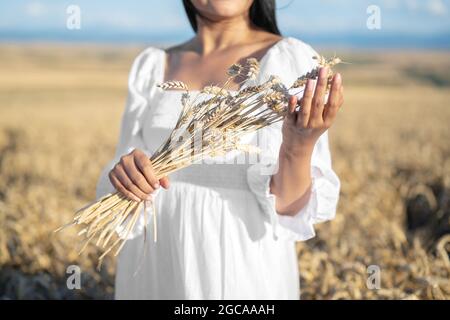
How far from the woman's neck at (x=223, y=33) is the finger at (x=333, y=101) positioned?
0.67m

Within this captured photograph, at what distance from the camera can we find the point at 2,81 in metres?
27.5

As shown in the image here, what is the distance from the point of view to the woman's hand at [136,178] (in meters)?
1.82

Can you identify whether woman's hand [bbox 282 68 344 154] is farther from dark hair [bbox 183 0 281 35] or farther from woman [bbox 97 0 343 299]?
dark hair [bbox 183 0 281 35]

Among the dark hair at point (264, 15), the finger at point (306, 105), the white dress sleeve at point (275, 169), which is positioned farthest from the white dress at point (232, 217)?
the finger at point (306, 105)

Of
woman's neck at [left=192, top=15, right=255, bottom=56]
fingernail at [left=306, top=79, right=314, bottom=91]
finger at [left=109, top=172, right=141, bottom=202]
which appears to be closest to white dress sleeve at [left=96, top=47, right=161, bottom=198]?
woman's neck at [left=192, top=15, right=255, bottom=56]

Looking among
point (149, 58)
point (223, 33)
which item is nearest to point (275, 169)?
point (223, 33)

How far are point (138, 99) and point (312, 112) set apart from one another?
30.5 inches

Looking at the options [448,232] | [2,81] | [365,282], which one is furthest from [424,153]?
[2,81]

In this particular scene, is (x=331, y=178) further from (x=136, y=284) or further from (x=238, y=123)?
(x=136, y=284)

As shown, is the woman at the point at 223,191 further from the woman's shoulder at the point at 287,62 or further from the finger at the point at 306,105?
the finger at the point at 306,105

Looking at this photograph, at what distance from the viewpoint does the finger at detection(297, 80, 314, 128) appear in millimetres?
1614

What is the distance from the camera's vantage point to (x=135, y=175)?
6.00ft

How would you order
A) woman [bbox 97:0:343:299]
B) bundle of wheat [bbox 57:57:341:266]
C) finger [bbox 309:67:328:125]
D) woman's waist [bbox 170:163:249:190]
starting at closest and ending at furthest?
finger [bbox 309:67:328:125] < bundle of wheat [bbox 57:57:341:266] < woman [bbox 97:0:343:299] < woman's waist [bbox 170:163:249:190]

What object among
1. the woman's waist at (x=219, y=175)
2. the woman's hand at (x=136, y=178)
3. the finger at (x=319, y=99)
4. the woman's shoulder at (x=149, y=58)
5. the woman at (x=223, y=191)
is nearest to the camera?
the finger at (x=319, y=99)
